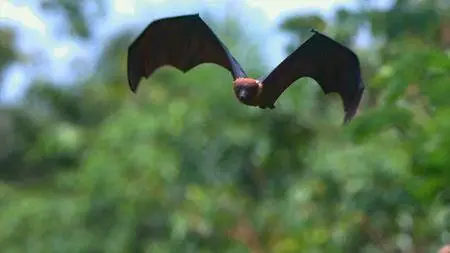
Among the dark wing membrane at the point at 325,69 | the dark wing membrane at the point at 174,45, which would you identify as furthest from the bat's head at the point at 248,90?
the dark wing membrane at the point at 174,45

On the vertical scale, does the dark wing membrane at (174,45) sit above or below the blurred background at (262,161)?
above

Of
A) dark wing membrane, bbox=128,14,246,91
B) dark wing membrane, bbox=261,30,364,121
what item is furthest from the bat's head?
dark wing membrane, bbox=128,14,246,91

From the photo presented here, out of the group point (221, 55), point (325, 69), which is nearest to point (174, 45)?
point (221, 55)

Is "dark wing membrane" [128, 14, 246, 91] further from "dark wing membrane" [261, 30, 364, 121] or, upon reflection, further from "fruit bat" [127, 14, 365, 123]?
"dark wing membrane" [261, 30, 364, 121]

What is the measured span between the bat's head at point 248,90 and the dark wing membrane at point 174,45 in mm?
131

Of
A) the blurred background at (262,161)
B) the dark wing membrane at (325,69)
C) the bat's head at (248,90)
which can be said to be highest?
the bat's head at (248,90)

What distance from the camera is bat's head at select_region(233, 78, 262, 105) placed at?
1.28 meters

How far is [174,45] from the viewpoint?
160cm

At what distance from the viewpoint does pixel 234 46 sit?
4.03 m

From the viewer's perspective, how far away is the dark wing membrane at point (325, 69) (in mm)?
1341

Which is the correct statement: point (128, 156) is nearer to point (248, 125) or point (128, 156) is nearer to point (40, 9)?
point (248, 125)

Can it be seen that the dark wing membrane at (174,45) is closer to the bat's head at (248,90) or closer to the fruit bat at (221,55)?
the fruit bat at (221,55)

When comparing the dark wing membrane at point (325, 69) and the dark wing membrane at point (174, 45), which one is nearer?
the dark wing membrane at point (325, 69)

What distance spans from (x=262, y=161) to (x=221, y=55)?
2433mm
